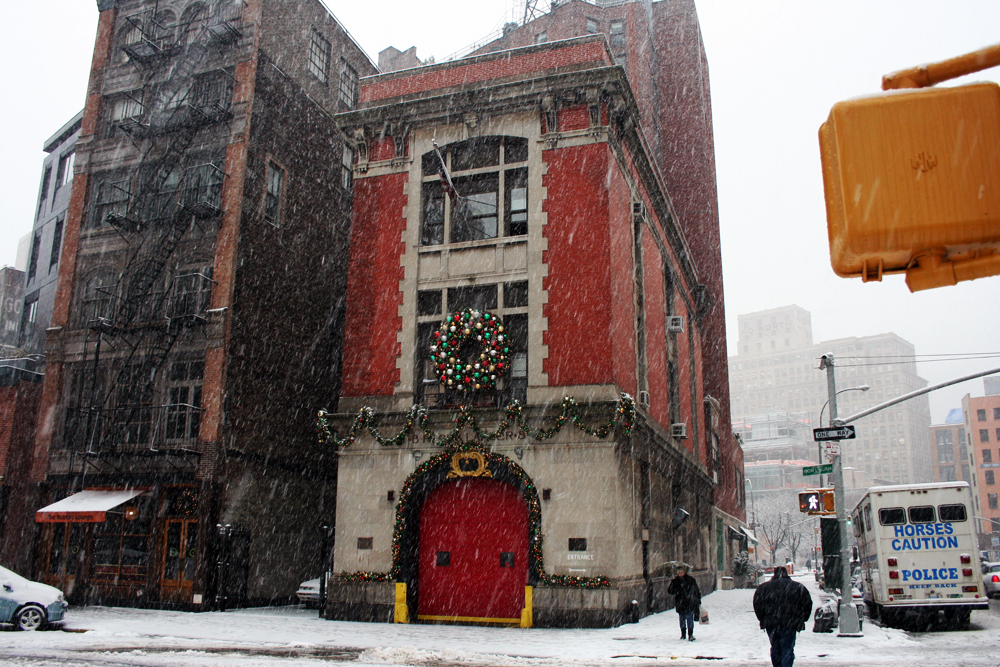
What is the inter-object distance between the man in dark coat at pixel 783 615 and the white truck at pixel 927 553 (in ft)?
33.4

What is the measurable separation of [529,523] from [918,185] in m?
19.3

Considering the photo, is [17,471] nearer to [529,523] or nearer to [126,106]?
[126,106]

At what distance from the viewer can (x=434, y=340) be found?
75.3 ft

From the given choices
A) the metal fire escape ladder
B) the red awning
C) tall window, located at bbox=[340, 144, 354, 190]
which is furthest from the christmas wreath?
tall window, located at bbox=[340, 144, 354, 190]

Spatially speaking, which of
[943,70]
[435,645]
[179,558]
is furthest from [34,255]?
[943,70]

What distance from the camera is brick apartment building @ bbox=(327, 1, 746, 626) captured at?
20500mm

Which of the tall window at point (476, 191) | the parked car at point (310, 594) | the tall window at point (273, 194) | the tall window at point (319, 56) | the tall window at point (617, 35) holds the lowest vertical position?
the parked car at point (310, 594)

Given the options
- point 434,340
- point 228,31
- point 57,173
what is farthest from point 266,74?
point 57,173

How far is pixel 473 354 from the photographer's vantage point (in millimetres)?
22109

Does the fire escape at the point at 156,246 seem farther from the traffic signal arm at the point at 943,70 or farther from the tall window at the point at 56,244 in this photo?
the traffic signal arm at the point at 943,70

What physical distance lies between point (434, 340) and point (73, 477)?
14161mm

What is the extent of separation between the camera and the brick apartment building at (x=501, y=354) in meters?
20.5

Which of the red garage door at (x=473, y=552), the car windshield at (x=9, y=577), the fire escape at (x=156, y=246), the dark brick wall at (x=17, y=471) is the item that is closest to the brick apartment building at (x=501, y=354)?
Answer: the red garage door at (x=473, y=552)

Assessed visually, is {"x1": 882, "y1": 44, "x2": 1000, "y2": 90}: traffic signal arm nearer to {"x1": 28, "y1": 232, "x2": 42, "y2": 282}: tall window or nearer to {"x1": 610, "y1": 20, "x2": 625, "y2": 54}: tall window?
{"x1": 28, "y1": 232, "x2": 42, "y2": 282}: tall window
